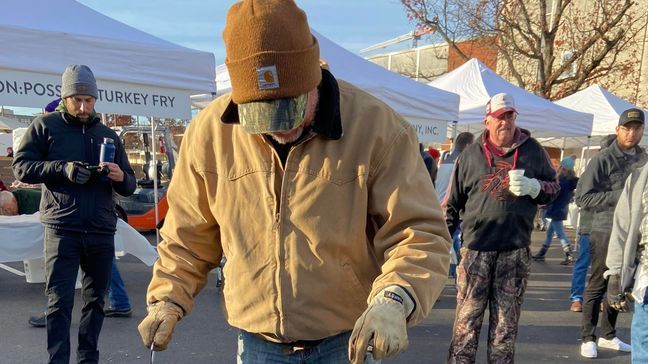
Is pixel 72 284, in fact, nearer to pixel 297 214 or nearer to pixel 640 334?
pixel 297 214

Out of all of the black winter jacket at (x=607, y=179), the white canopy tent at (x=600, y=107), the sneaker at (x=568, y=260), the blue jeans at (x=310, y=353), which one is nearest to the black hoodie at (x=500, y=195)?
the black winter jacket at (x=607, y=179)

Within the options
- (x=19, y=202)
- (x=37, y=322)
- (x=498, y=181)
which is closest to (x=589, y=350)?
(x=498, y=181)

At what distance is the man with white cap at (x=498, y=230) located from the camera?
3.14 metres

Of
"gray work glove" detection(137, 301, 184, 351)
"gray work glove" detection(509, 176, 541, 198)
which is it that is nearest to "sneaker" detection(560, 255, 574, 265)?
"gray work glove" detection(509, 176, 541, 198)

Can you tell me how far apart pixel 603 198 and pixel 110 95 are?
4349mm

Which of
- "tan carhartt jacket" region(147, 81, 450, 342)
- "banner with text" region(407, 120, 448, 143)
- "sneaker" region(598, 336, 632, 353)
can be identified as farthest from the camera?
"banner with text" region(407, 120, 448, 143)

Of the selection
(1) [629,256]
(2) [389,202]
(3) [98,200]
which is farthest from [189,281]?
(1) [629,256]

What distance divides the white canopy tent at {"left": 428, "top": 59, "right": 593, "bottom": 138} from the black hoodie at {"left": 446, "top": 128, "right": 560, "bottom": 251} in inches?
191

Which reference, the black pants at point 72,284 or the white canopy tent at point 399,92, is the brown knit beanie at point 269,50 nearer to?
the black pants at point 72,284

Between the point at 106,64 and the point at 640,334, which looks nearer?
the point at 640,334

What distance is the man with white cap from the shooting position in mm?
3137

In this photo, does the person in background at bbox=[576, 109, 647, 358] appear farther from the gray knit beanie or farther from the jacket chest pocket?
the gray knit beanie

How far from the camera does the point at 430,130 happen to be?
711 cm

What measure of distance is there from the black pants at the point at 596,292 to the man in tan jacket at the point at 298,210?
10.8 feet
